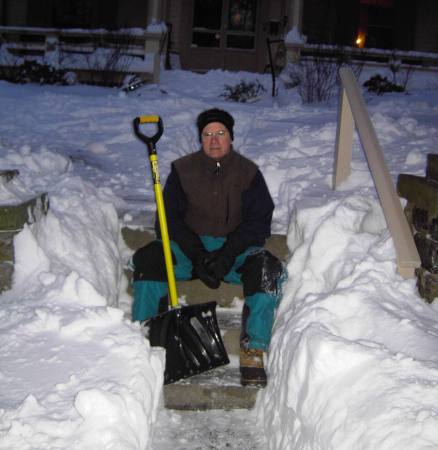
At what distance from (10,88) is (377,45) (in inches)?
421

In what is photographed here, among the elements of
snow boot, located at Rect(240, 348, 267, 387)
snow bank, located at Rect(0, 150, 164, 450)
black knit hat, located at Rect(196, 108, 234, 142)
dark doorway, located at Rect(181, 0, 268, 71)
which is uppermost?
dark doorway, located at Rect(181, 0, 268, 71)

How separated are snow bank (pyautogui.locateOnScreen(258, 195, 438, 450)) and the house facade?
1153 centimetres

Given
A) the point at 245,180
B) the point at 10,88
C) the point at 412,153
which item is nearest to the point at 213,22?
the point at 10,88

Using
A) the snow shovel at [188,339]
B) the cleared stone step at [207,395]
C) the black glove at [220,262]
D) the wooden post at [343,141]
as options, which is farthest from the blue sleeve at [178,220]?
the wooden post at [343,141]

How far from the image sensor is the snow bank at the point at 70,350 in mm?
2154

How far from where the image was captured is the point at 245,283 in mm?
3576

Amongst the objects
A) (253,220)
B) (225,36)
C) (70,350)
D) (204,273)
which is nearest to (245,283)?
(204,273)

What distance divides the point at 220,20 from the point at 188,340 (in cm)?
1306

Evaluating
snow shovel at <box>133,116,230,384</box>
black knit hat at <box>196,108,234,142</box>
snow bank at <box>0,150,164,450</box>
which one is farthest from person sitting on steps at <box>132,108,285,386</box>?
snow bank at <box>0,150,164,450</box>

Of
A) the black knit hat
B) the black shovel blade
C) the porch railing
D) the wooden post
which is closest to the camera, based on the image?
the black shovel blade

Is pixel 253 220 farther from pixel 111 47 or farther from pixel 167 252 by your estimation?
pixel 111 47

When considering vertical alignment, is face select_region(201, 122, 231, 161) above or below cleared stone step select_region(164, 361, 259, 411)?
above

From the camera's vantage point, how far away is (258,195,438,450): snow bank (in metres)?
2.14

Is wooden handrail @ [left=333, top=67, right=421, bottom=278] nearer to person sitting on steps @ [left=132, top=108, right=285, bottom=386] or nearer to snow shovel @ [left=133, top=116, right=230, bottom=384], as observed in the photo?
person sitting on steps @ [left=132, top=108, right=285, bottom=386]
